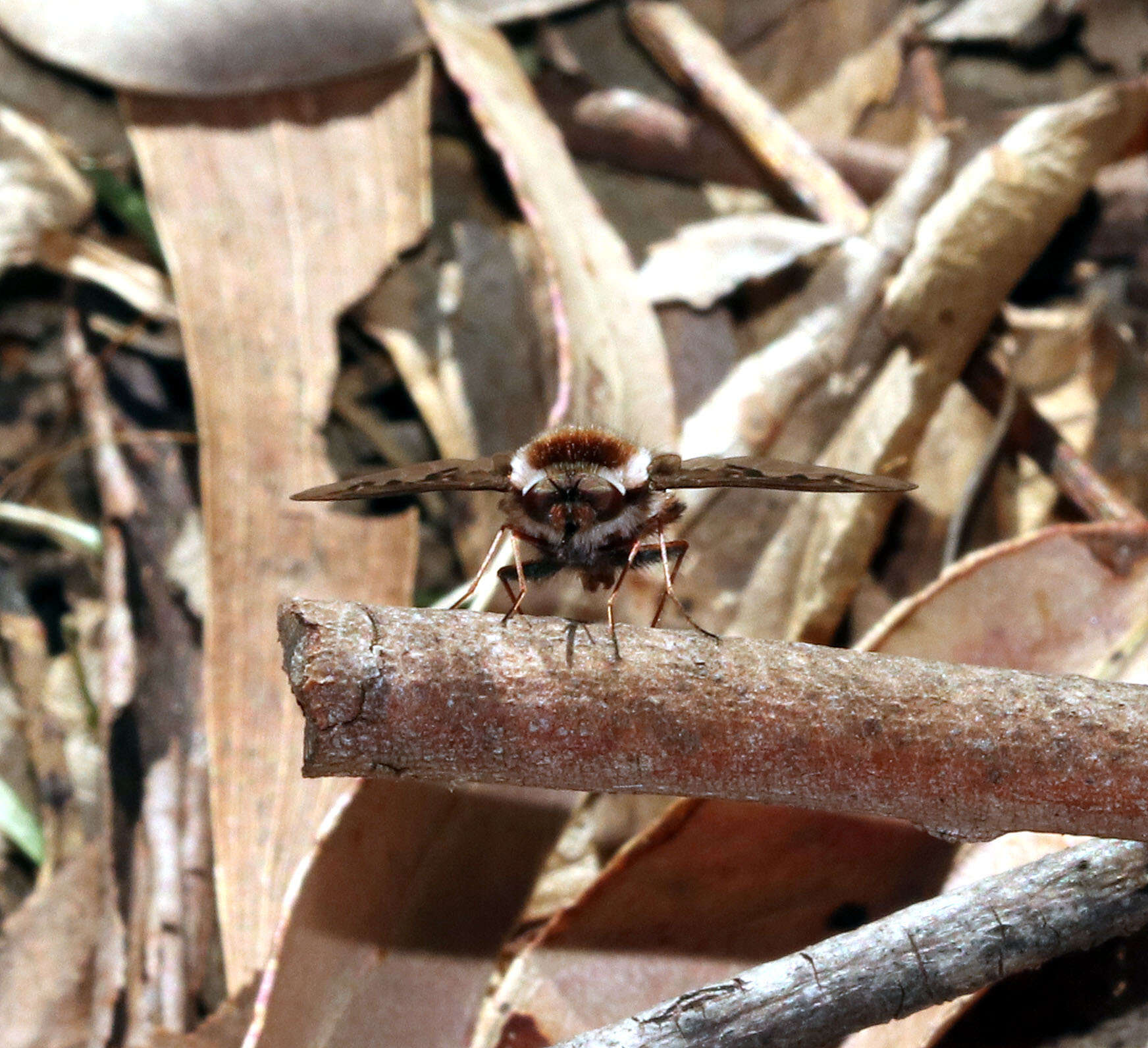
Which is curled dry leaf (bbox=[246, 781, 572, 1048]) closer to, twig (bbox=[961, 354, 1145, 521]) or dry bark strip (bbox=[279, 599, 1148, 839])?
dry bark strip (bbox=[279, 599, 1148, 839])

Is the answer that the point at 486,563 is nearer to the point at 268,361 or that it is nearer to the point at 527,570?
the point at 527,570

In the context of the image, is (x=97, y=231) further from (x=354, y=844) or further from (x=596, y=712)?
(x=596, y=712)

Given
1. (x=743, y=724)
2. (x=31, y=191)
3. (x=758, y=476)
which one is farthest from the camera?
(x=31, y=191)

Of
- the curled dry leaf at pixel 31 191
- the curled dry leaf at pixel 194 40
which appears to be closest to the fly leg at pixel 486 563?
the curled dry leaf at pixel 194 40

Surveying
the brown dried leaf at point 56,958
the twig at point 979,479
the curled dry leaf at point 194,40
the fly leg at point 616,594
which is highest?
the curled dry leaf at point 194,40

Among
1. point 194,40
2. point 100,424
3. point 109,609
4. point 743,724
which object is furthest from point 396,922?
point 194,40

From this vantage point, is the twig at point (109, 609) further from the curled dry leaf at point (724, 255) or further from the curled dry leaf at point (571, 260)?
the curled dry leaf at point (724, 255)
